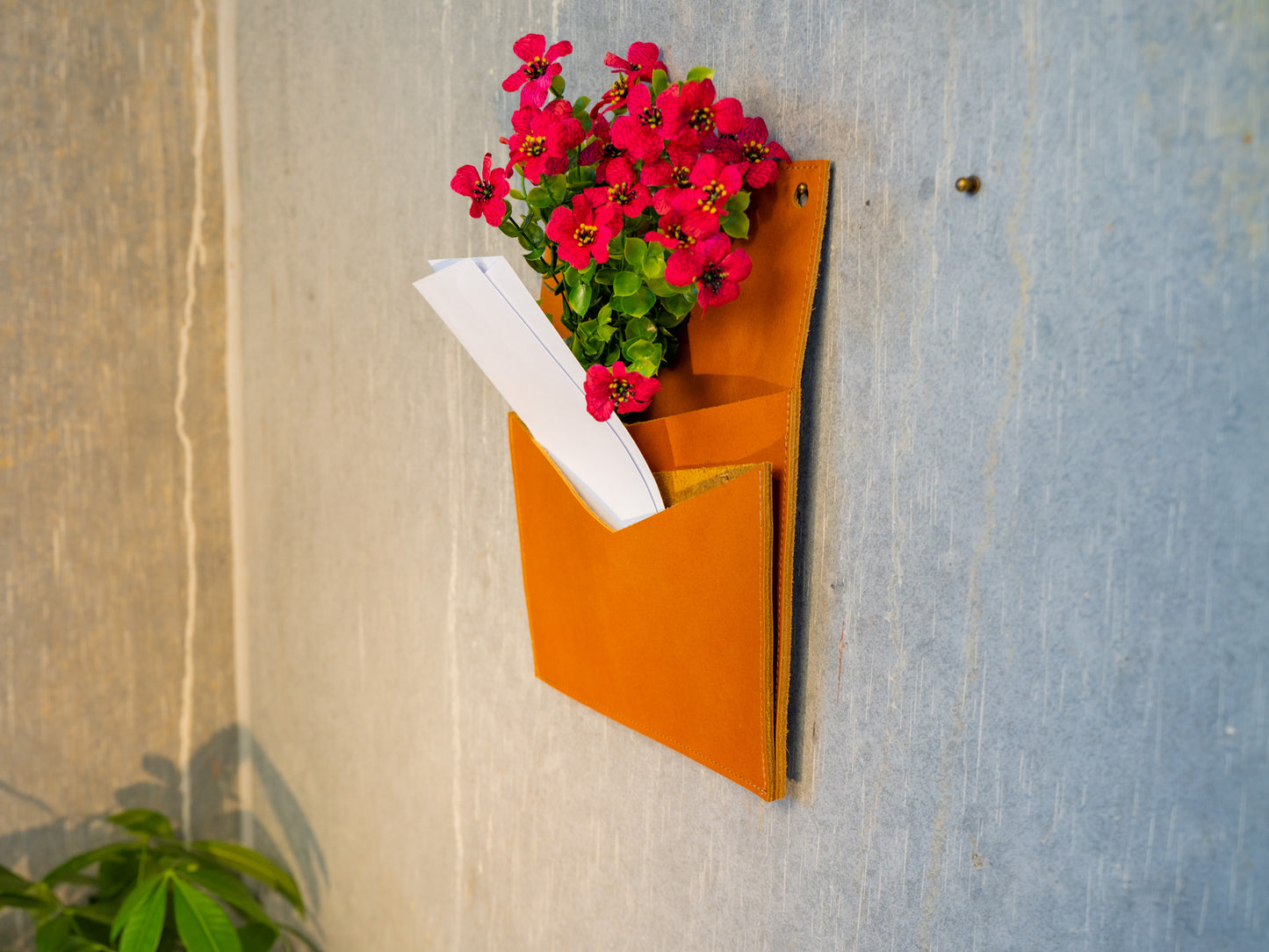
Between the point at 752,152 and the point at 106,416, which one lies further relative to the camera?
the point at 106,416

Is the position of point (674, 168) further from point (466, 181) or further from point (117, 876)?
point (117, 876)

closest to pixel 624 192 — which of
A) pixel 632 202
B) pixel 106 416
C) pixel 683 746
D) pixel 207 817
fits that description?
pixel 632 202

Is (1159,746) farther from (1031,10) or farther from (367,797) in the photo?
(367,797)

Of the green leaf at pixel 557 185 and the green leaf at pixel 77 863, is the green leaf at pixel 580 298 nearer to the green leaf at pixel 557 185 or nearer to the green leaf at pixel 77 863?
the green leaf at pixel 557 185

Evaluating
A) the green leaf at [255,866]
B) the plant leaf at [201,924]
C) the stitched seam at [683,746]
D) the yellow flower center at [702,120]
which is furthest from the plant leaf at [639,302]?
the green leaf at [255,866]

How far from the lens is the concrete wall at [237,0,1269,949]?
14.8 inches

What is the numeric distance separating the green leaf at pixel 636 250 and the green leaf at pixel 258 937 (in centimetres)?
110

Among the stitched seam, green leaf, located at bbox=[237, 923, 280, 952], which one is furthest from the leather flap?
green leaf, located at bbox=[237, 923, 280, 952]

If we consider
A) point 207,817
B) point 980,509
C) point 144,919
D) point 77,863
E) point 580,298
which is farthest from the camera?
point 207,817

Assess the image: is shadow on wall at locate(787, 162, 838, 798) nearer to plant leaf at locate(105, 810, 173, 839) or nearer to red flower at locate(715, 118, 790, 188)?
red flower at locate(715, 118, 790, 188)

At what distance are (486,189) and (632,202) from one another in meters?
0.12

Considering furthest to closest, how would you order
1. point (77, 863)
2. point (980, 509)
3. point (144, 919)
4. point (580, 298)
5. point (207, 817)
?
point (207, 817), point (77, 863), point (144, 919), point (580, 298), point (980, 509)

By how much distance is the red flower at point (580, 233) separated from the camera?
1.67 feet

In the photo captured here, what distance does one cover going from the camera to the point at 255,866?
3.77 ft
